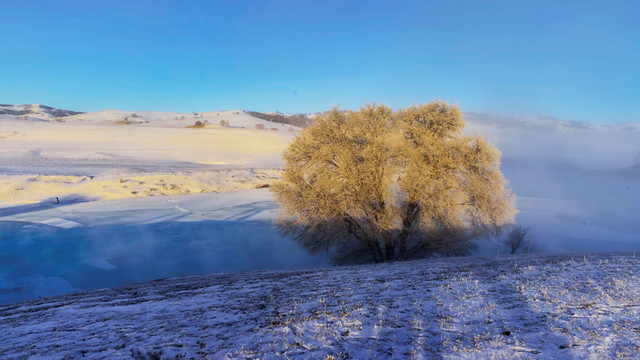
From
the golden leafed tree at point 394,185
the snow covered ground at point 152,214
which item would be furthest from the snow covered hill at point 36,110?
the golden leafed tree at point 394,185

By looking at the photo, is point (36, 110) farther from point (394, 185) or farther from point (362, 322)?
point (362, 322)

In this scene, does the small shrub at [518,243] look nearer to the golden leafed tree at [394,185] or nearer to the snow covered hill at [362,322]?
the golden leafed tree at [394,185]

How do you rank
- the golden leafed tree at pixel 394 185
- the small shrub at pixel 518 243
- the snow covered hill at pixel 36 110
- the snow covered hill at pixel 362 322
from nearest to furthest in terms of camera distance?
the snow covered hill at pixel 362 322
the golden leafed tree at pixel 394 185
the small shrub at pixel 518 243
the snow covered hill at pixel 36 110

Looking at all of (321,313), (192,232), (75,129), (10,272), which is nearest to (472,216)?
(321,313)

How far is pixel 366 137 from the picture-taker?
15430 millimetres

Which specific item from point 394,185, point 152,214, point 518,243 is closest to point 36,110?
point 152,214

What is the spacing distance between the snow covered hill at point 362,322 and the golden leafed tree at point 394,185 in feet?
25.6

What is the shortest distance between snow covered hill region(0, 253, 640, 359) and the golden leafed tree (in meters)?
7.80

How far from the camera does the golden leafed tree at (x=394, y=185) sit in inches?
566

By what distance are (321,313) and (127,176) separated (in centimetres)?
3357

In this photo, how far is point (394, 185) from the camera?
16109 millimetres

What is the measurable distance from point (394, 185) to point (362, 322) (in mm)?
12395

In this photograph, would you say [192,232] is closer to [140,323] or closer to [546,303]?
[140,323]

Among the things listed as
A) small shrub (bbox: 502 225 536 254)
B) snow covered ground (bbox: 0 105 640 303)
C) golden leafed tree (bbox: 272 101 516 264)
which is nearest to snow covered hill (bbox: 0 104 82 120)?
snow covered ground (bbox: 0 105 640 303)
